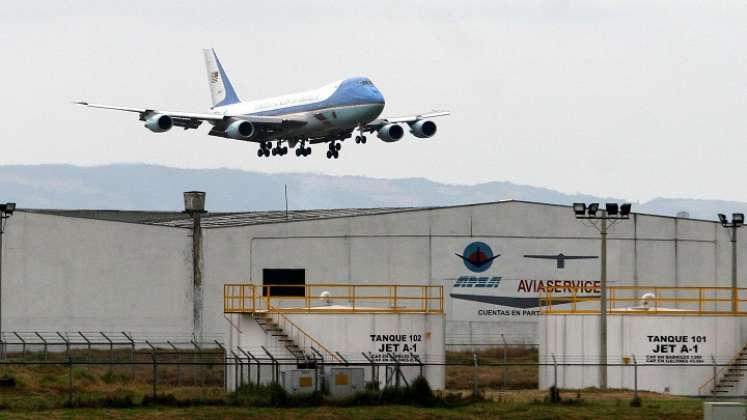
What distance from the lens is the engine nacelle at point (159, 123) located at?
269ft

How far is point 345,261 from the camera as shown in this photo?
78625 mm

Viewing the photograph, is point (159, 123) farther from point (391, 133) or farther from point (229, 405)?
point (229, 405)

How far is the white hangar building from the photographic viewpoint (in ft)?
250

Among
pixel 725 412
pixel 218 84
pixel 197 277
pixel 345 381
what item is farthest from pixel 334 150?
pixel 725 412

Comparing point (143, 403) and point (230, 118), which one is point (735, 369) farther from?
point (230, 118)

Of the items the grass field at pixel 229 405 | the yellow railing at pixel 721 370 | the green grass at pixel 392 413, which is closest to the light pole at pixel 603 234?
the grass field at pixel 229 405

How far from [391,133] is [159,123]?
41.5 ft

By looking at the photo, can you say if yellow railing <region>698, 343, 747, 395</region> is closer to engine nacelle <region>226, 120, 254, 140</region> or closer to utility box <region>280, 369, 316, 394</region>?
utility box <region>280, 369, 316, 394</region>

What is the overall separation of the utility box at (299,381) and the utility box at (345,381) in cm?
63

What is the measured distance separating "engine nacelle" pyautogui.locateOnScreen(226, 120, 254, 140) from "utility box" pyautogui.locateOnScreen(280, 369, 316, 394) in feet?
136

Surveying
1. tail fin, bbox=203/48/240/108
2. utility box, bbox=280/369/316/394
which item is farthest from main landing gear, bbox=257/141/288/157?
utility box, bbox=280/369/316/394

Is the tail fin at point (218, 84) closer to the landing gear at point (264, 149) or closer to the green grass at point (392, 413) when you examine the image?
the landing gear at point (264, 149)

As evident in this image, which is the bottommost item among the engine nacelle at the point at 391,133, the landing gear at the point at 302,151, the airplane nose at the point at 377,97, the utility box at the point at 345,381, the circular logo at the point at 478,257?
the utility box at the point at 345,381

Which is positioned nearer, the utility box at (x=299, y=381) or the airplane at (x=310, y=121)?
the utility box at (x=299, y=381)
